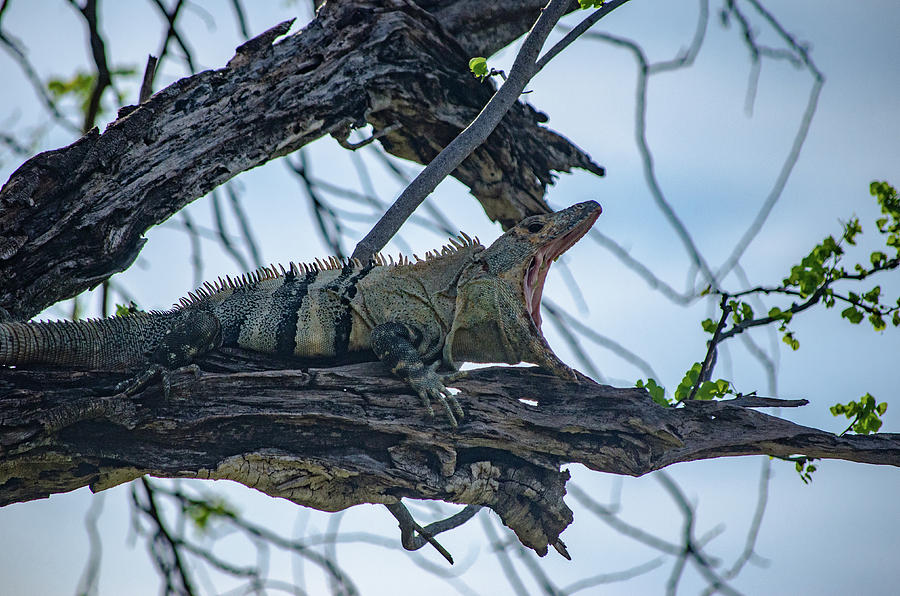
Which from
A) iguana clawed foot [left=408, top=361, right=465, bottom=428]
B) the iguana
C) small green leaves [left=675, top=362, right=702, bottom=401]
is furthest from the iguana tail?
small green leaves [left=675, top=362, right=702, bottom=401]

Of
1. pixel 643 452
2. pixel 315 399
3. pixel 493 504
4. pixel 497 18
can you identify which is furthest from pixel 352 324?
pixel 497 18

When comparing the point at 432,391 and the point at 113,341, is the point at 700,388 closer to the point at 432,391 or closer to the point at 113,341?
the point at 432,391

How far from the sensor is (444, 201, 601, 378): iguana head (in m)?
5.16

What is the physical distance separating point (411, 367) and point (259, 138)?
1838 millimetres

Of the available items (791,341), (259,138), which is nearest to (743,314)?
(791,341)

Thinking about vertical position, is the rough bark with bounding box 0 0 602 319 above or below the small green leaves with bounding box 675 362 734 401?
above

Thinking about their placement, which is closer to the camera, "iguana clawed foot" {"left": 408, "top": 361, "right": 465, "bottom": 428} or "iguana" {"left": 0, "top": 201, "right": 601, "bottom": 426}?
"iguana clawed foot" {"left": 408, "top": 361, "right": 465, "bottom": 428}

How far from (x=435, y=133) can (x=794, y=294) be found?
2822mm

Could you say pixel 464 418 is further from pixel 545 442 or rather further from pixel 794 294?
pixel 794 294

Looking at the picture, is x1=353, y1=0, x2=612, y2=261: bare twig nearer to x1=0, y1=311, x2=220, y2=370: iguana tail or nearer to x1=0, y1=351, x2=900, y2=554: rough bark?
x1=0, y1=351, x2=900, y2=554: rough bark

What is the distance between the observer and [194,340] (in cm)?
468

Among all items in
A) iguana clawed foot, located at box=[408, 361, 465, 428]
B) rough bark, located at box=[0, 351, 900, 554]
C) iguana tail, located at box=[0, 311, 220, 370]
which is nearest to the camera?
rough bark, located at box=[0, 351, 900, 554]

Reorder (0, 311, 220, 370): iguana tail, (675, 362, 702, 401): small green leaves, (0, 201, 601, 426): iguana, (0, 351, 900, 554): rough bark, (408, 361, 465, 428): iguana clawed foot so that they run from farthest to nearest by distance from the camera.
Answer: (675, 362, 702, 401): small green leaves < (0, 201, 601, 426): iguana < (408, 361, 465, 428): iguana clawed foot < (0, 311, 220, 370): iguana tail < (0, 351, 900, 554): rough bark

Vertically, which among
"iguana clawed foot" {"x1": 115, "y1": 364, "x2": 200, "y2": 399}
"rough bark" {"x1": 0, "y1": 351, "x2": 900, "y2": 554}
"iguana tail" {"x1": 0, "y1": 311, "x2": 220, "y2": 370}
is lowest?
"rough bark" {"x1": 0, "y1": 351, "x2": 900, "y2": 554}
